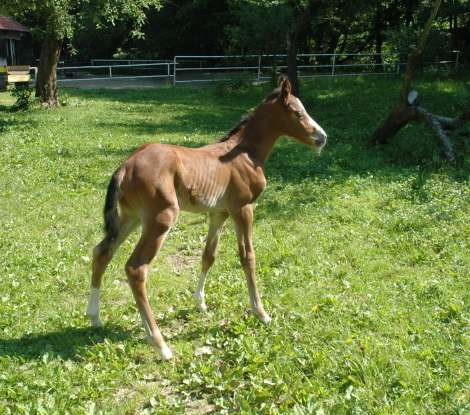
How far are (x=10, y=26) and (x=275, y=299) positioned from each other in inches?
1206

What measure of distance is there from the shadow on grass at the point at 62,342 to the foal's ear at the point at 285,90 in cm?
264

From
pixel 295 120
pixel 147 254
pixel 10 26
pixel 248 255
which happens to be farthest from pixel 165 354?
pixel 10 26

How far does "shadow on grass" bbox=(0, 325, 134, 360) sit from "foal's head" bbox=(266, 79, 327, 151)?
98.1 inches

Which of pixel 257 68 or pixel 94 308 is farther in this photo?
pixel 257 68

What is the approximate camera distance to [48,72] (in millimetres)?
18656

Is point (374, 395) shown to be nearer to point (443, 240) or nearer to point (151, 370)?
point (151, 370)

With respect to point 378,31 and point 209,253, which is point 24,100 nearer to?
point 209,253

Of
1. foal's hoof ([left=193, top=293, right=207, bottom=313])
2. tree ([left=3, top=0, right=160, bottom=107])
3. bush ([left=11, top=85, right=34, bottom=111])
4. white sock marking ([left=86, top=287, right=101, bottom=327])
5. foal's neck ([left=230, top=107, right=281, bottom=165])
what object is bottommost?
foal's hoof ([left=193, top=293, right=207, bottom=313])

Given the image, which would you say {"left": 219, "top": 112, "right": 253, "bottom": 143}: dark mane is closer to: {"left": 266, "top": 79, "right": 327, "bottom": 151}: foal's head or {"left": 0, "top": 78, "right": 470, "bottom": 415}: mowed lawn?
{"left": 266, "top": 79, "right": 327, "bottom": 151}: foal's head

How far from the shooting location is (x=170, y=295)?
5684 millimetres

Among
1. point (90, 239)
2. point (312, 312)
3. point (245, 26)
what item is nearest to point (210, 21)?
point (245, 26)

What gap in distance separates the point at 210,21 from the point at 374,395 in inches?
1359

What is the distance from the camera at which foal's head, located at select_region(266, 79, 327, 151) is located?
511 centimetres

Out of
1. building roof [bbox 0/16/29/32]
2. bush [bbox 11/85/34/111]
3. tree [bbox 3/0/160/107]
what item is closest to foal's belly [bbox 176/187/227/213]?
tree [bbox 3/0/160/107]
